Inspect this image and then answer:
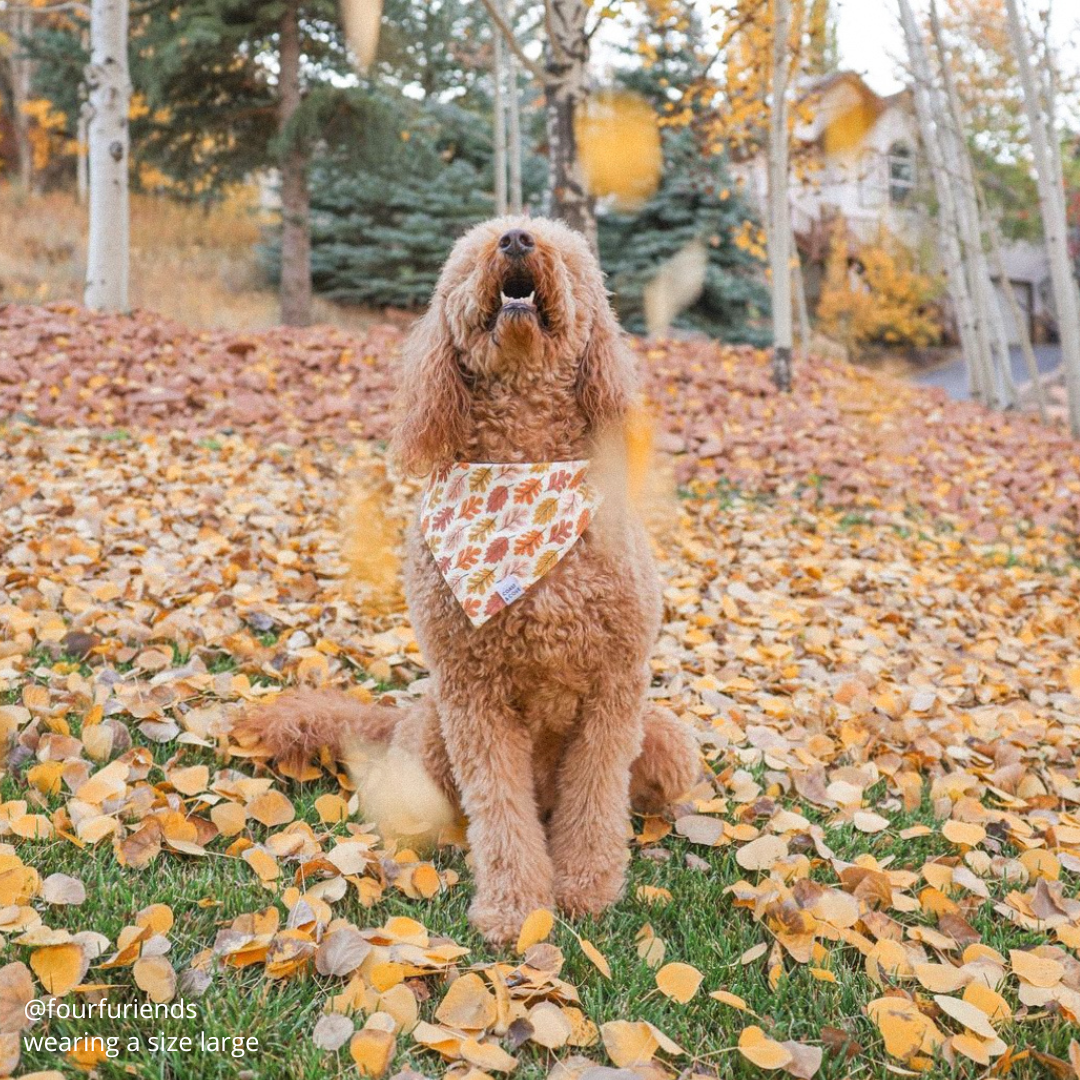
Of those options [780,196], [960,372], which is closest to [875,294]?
[960,372]

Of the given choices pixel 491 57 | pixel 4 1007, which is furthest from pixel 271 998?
pixel 491 57

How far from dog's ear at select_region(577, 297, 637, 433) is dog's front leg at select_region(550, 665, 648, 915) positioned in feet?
2.19

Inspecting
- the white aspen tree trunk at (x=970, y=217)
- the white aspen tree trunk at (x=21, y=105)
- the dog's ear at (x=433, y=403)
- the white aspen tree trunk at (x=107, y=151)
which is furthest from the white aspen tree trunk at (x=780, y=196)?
the white aspen tree trunk at (x=21, y=105)

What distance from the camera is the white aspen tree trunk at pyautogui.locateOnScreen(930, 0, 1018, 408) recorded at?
10.8 metres

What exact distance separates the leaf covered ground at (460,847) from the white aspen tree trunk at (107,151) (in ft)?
9.92

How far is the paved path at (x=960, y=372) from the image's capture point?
69.4 feet

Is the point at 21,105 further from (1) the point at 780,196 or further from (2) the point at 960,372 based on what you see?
(2) the point at 960,372

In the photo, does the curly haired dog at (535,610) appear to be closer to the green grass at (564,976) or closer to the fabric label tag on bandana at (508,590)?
the fabric label tag on bandana at (508,590)

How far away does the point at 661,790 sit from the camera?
255 cm

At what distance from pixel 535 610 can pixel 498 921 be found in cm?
71

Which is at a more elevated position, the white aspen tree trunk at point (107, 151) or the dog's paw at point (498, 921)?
the white aspen tree trunk at point (107, 151)

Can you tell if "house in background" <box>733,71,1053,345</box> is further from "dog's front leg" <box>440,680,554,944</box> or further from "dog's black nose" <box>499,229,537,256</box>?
"dog's front leg" <box>440,680,554,944</box>

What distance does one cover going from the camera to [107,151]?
8250 mm

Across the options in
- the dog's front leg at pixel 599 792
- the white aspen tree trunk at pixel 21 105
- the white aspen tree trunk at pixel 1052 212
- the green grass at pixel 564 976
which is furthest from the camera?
the white aspen tree trunk at pixel 21 105
